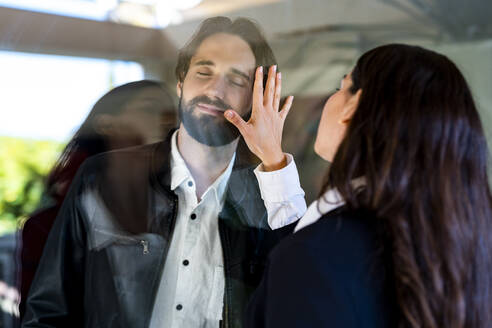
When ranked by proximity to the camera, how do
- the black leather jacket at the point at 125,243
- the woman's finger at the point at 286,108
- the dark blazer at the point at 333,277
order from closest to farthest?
the dark blazer at the point at 333,277
the black leather jacket at the point at 125,243
the woman's finger at the point at 286,108

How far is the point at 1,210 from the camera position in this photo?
1597 mm

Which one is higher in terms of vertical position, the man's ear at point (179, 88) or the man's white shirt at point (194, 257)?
the man's ear at point (179, 88)

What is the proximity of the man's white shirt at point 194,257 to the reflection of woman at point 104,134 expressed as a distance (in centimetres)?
9

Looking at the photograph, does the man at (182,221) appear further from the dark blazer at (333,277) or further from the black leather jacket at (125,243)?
the dark blazer at (333,277)

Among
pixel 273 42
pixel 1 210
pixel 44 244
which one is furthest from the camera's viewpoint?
pixel 273 42

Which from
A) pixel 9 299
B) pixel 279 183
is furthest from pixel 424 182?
pixel 9 299

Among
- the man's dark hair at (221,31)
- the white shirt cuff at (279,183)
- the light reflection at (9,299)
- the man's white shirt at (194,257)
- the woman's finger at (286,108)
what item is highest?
the man's dark hair at (221,31)

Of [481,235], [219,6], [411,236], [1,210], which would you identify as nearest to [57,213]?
[1,210]

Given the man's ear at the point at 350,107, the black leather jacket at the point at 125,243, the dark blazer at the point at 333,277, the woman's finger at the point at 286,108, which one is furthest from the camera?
the woman's finger at the point at 286,108

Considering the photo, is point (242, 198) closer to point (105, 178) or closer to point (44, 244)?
point (105, 178)

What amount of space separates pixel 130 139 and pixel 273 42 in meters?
0.56

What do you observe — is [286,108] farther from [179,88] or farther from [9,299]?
[9,299]

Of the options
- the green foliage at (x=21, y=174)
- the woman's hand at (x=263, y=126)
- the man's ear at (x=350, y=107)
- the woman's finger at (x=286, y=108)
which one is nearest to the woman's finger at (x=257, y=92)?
the woman's hand at (x=263, y=126)

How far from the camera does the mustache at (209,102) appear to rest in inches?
57.8
